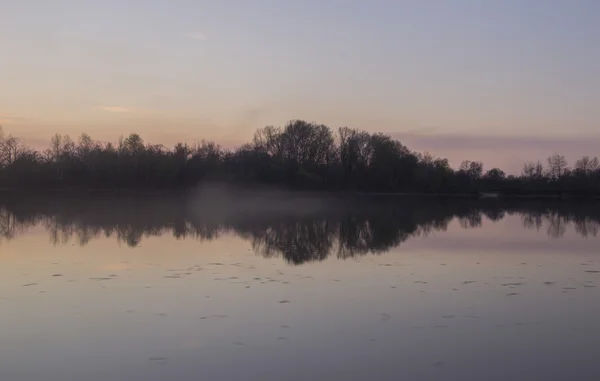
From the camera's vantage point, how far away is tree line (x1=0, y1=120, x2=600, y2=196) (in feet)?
221

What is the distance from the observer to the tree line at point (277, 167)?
67250 millimetres

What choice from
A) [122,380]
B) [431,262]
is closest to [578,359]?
[122,380]

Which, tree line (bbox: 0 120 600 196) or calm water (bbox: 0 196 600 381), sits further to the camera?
A: tree line (bbox: 0 120 600 196)

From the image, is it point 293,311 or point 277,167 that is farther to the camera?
point 277,167

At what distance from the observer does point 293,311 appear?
879cm

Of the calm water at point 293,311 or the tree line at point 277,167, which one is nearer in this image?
the calm water at point 293,311

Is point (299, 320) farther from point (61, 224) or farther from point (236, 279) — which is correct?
point (61, 224)

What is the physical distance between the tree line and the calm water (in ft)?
172

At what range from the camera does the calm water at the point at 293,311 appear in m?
6.39

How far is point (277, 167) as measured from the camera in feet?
228

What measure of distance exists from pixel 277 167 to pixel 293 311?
6088 cm

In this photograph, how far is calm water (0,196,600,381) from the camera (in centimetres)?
639

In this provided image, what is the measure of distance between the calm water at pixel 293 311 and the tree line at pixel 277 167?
52.3 meters

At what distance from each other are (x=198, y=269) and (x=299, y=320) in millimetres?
4671
